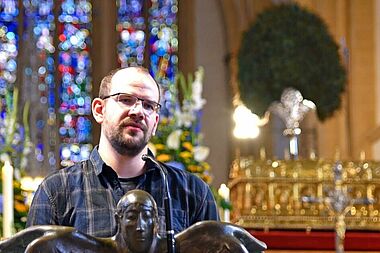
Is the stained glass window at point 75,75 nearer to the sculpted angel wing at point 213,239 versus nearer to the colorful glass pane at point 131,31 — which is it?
the colorful glass pane at point 131,31

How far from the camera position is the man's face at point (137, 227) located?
2.95 meters

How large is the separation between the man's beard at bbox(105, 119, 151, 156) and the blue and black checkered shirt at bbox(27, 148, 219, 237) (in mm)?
116

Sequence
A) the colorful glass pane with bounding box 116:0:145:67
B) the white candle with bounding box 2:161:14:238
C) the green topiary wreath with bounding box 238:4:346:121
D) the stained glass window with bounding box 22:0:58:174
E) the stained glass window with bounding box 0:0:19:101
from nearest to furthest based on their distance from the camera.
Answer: the white candle with bounding box 2:161:14:238 < the stained glass window with bounding box 22:0:58:174 < the green topiary wreath with bounding box 238:4:346:121 < the stained glass window with bounding box 0:0:19:101 < the colorful glass pane with bounding box 116:0:145:67

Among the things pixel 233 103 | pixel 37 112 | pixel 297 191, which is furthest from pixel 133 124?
pixel 233 103

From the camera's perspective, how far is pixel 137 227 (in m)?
2.95

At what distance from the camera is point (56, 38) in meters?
19.0

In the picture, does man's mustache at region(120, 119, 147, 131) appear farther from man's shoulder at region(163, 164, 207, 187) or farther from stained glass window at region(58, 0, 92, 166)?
stained glass window at region(58, 0, 92, 166)

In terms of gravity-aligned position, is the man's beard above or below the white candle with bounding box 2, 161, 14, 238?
above

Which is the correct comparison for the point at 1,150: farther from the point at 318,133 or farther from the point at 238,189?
the point at 318,133

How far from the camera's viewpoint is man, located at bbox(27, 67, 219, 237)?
10.9 feet

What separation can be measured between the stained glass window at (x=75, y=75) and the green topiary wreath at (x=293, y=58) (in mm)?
6975

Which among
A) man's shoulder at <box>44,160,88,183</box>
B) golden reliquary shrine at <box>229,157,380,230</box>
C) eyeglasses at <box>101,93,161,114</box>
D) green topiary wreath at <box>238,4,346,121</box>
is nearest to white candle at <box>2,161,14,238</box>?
man's shoulder at <box>44,160,88,183</box>

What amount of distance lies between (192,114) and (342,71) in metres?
5.25

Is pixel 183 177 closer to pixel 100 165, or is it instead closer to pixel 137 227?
pixel 100 165
